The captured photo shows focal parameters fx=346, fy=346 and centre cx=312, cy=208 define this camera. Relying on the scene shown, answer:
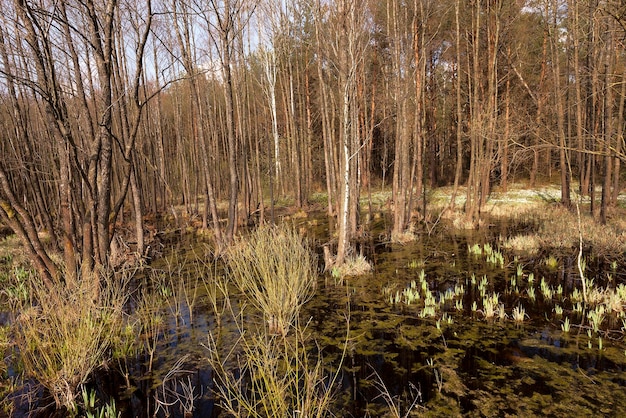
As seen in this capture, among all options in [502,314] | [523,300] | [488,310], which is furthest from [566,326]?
[523,300]

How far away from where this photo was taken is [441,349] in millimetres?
4367

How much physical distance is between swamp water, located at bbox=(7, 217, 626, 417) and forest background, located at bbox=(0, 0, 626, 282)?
1.67 metres

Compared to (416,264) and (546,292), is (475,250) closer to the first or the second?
(416,264)

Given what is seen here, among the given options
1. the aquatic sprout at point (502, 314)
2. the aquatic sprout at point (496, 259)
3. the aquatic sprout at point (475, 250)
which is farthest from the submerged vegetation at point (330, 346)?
the aquatic sprout at point (475, 250)

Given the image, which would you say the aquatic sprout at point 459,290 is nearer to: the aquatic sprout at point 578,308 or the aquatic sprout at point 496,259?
the aquatic sprout at point 578,308

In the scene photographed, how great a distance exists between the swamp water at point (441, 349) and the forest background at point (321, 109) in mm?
1669

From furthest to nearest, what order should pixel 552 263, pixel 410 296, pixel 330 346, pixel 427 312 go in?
pixel 552 263 < pixel 410 296 < pixel 427 312 < pixel 330 346

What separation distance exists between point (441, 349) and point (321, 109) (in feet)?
51.1

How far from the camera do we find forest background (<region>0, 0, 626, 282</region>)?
Result: 493 centimetres

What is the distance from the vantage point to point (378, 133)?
2795 centimetres

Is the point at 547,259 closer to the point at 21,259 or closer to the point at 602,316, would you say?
the point at 602,316

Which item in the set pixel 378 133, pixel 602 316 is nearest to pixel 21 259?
pixel 602 316

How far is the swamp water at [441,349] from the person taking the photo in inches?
133

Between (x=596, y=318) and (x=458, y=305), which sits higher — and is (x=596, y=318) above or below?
above
